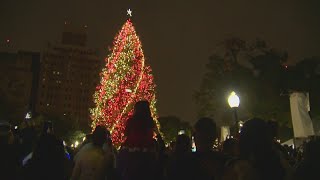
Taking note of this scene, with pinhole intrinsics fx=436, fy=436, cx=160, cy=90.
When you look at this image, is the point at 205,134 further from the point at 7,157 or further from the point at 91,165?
the point at 7,157

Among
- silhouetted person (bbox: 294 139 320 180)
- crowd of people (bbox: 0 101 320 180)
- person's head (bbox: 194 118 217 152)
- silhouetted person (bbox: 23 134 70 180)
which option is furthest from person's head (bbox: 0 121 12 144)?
silhouetted person (bbox: 294 139 320 180)

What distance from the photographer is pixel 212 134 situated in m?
5.27

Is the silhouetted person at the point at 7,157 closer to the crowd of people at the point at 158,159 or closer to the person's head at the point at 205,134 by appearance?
the crowd of people at the point at 158,159

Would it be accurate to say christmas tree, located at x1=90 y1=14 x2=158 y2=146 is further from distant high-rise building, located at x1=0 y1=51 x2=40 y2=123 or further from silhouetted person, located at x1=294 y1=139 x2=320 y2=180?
distant high-rise building, located at x1=0 y1=51 x2=40 y2=123

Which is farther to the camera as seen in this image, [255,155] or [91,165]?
[91,165]

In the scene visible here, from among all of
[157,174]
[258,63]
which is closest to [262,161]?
[157,174]

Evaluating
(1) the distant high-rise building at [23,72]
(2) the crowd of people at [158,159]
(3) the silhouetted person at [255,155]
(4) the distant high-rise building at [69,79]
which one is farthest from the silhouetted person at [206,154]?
(4) the distant high-rise building at [69,79]

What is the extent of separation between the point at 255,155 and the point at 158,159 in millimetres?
2129

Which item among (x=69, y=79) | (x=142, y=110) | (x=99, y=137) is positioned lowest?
(x=99, y=137)

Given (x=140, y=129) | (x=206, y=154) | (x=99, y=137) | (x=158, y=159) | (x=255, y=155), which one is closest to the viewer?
(x=255, y=155)

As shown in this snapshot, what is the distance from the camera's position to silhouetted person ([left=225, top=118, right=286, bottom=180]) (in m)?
4.43

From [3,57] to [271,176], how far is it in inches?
5302

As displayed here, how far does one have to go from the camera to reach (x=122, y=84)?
32.1 m

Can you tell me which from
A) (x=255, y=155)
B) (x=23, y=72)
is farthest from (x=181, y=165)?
(x=23, y=72)
